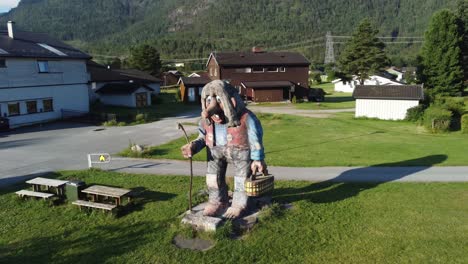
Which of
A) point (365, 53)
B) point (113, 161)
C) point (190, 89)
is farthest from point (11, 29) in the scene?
point (365, 53)

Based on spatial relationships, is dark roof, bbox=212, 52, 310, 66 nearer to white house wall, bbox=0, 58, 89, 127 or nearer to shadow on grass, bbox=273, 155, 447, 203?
white house wall, bbox=0, 58, 89, 127

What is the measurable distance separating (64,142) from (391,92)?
23946 mm

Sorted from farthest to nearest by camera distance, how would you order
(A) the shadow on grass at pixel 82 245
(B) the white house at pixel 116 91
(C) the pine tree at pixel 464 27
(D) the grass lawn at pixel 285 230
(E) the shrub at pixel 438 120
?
(C) the pine tree at pixel 464 27
(B) the white house at pixel 116 91
(E) the shrub at pixel 438 120
(A) the shadow on grass at pixel 82 245
(D) the grass lawn at pixel 285 230

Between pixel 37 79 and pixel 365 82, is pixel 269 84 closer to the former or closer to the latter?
pixel 365 82

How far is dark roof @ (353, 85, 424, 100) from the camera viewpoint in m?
30.0

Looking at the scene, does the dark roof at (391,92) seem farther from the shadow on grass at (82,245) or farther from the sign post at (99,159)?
the shadow on grass at (82,245)

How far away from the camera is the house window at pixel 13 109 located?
27328 millimetres

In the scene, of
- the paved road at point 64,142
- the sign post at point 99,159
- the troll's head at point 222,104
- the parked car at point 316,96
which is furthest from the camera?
the parked car at point 316,96

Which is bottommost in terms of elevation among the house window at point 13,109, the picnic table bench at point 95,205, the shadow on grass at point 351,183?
the shadow on grass at point 351,183

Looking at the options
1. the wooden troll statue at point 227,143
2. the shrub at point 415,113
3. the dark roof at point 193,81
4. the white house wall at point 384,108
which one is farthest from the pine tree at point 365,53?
the wooden troll statue at point 227,143

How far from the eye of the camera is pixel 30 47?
29797 mm

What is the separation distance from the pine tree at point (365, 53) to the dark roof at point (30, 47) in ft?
118

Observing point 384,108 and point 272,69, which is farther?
point 272,69

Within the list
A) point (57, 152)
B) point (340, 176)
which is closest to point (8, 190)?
point (57, 152)
